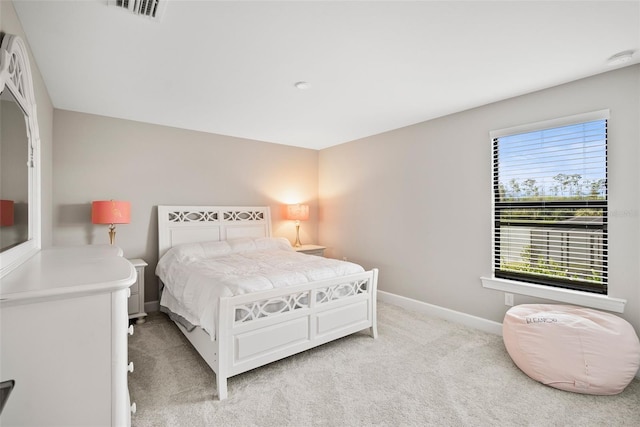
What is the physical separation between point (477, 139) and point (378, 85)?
53.7 inches

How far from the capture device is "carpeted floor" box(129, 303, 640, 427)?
1.88 metres

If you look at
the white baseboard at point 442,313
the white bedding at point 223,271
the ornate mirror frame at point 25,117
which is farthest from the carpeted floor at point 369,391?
the ornate mirror frame at point 25,117

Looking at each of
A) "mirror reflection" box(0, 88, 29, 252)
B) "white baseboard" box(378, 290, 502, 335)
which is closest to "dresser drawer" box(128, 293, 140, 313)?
"mirror reflection" box(0, 88, 29, 252)

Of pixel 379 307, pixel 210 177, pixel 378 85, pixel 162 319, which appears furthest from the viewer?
pixel 210 177

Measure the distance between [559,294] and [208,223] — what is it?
13.4 feet

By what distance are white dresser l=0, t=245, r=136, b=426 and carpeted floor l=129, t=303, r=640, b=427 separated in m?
0.99

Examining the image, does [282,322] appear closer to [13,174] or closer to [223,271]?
[223,271]

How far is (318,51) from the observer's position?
2.13 metres

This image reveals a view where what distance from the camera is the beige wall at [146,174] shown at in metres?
3.38

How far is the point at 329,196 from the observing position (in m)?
5.25

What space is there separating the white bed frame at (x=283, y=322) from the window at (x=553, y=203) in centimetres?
150

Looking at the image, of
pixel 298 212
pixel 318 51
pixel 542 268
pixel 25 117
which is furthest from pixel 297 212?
pixel 25 117

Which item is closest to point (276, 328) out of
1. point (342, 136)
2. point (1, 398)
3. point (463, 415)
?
point (463, 415)

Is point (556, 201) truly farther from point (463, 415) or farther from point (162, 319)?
point (162, 319)
